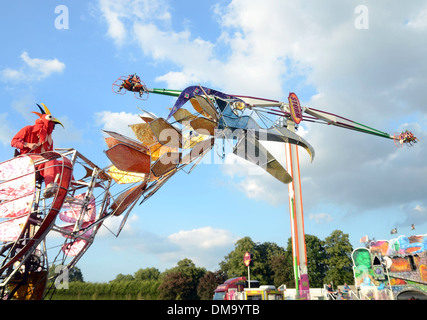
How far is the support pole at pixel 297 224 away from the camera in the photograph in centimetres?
1673

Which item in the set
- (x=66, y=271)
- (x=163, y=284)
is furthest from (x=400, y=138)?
(x=163, y=284)

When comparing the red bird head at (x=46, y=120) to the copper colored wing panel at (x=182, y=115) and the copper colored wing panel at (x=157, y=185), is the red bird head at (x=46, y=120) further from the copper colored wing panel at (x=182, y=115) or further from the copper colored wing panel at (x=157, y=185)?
the copper colored wing panel at (x=182, y=115)

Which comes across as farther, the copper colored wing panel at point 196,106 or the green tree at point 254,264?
the green tree at point 254,264

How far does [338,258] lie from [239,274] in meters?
13.2

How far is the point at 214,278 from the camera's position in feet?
145

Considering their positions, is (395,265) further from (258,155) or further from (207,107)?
(207,107)

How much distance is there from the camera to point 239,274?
151ft

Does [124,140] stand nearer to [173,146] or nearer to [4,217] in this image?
[173,146]

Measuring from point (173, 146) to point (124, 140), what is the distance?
174 centimetres

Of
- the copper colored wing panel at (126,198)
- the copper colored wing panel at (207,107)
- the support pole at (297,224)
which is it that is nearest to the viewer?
the copper colored wing panel at (207,107)

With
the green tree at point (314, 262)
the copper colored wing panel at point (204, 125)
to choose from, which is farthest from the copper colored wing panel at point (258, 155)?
the green tree at point (314, 262)

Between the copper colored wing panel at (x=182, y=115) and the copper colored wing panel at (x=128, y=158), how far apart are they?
155 centimetres

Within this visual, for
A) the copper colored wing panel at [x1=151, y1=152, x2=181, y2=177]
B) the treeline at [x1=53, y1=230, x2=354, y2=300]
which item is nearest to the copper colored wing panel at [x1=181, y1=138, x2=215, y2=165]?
the copper colored wing panel at [x1=151, y1=152, x2=181, y2=177]

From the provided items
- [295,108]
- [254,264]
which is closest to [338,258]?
[254,264]
